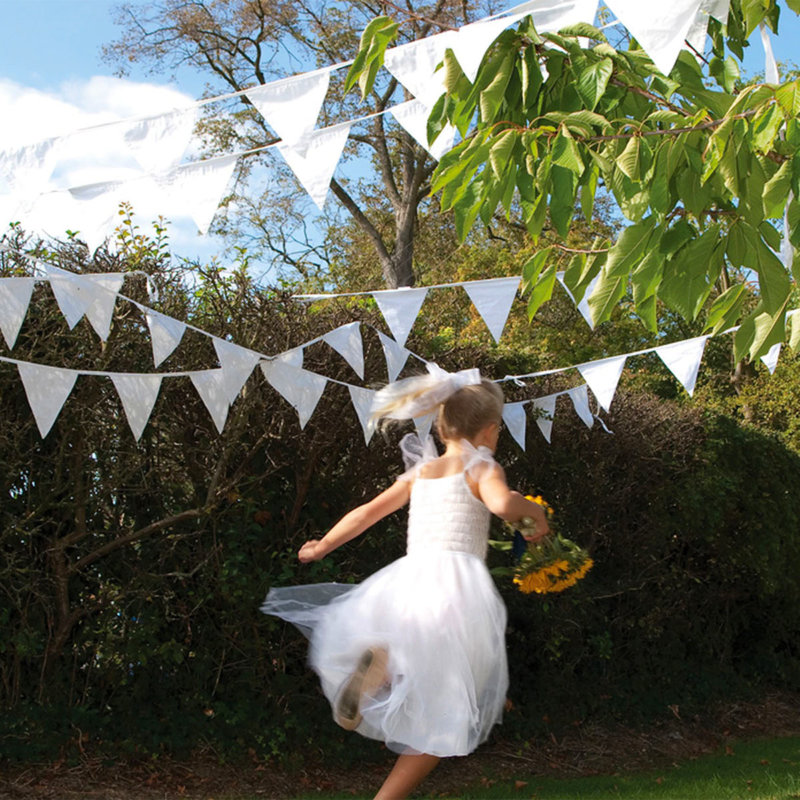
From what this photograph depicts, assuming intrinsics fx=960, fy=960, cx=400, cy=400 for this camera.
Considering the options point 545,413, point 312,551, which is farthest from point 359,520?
point 545,413

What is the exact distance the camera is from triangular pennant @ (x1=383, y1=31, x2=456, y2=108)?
10.6 feet

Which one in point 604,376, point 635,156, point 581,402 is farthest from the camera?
point 581,402

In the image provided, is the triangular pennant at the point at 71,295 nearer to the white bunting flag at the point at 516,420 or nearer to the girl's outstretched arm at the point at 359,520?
the girl's outstretched arm at the point at 359,520

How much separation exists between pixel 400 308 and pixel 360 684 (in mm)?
2142

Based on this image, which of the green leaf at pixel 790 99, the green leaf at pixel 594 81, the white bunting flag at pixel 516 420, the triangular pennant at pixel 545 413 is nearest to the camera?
the green leaf at pixel 790 99

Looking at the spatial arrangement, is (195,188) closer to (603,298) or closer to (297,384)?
(297,384)

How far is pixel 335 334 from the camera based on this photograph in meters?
5.20

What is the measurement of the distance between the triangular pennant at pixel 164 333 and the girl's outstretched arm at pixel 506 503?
6.11 ft

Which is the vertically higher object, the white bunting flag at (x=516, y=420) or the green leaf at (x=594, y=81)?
the green leaf at (x=594, y=81)

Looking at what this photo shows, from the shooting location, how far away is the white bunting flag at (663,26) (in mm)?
2629

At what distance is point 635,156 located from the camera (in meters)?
2.90

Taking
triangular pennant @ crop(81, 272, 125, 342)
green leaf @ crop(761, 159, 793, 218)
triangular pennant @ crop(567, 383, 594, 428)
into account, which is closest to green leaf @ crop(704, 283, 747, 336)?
green leaf @ crop(761, 159, 793, 218)

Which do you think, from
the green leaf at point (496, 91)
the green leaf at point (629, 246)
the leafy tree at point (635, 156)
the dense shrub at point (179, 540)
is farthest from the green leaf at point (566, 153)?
the dense shrub at point (179, 540)

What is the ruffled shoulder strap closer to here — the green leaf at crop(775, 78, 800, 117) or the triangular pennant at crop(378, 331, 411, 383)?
the triangular pennant at crop(378, 331, 411, 383)
